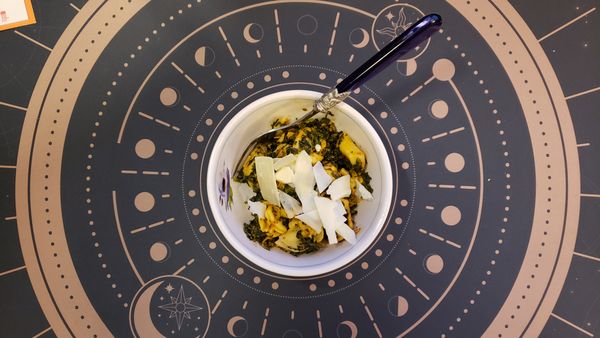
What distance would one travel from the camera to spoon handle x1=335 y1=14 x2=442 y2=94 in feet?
2.27

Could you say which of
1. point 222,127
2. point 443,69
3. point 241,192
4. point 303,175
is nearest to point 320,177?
point 303,175

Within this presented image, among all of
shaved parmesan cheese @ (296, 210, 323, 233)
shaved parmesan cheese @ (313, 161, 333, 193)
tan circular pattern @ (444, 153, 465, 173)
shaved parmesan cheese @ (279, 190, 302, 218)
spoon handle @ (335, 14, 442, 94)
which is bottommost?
shaved parmesan cheese @ (296, 210, 323, 233)

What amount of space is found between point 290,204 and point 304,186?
0.14ft

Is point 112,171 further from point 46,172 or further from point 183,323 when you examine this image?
point 183,323

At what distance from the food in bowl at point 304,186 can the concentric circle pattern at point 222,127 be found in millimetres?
121

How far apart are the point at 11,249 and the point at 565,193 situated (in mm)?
1134

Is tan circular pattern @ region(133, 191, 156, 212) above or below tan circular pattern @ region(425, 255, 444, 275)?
above

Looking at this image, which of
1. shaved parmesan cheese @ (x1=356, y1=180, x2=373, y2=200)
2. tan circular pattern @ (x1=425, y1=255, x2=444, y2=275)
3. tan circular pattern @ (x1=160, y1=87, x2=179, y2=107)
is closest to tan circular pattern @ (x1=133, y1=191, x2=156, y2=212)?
tan circular pattern @ (x1=160, y1=87, x2=179, y2=107)

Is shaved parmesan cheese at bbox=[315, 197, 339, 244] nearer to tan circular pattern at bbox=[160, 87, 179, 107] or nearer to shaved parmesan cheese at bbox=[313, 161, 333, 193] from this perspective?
shaved parmesan cheese at bbox=[313, 161, 333, 193]

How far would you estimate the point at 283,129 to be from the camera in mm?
861

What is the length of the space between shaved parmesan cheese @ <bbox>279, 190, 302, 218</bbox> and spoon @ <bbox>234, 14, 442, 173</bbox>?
0.14 meters

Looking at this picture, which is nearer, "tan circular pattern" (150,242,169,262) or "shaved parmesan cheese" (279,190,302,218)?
"shaved parmesan cheese" (279,190,302,218)

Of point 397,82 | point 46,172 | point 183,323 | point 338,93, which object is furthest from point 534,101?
point 46,172

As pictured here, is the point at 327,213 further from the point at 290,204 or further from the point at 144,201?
the point at 144,201
